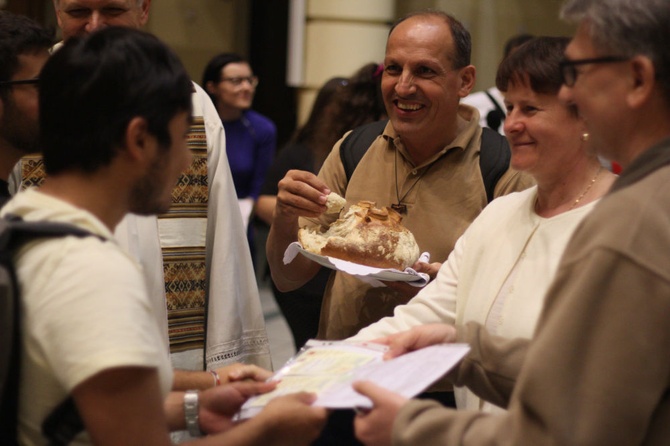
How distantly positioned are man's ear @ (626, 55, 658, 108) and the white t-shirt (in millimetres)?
932

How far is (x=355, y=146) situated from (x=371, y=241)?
0.52 m

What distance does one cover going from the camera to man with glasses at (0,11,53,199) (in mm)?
2490

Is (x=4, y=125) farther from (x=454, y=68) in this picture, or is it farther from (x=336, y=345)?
(x=454, y=68)

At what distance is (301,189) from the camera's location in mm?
2902

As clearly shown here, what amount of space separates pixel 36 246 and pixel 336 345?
0.81m

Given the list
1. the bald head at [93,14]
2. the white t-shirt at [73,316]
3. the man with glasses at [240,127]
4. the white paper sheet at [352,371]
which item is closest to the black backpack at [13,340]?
the white t-shirt at [73,316]

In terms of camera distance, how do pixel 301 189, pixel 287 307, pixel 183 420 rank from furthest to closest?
pixel 287 307 → pixel 301 189 → pixel 183 420

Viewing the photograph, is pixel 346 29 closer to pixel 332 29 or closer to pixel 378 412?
pixel 332 29

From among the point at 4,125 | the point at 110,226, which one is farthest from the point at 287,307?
the point at 110,226

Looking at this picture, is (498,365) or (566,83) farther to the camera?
(498,365)

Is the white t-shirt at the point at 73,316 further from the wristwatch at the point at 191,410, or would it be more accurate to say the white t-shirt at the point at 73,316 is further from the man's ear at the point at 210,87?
the man's ear at the point at 210,87

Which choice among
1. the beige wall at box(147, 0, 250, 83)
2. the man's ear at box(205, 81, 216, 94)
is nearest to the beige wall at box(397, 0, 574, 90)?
the beige wall at box(147, 0, 250, 83)

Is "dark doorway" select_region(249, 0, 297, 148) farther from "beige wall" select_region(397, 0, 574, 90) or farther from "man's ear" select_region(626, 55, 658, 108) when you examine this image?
"man's ear" select_region(626, 55, 658, 108)

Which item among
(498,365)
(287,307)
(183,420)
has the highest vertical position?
(498,365)
